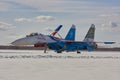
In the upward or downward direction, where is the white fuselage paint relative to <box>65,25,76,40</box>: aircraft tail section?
downward

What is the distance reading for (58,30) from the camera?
223ft

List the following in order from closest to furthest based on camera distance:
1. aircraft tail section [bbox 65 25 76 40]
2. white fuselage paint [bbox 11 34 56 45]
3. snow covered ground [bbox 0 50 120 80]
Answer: snow covered ground [bbox 0 50 120 80] < white fuselage paint [bbox 11 34 56 45] < aircraft tail section [bbox 65 25 76 40]

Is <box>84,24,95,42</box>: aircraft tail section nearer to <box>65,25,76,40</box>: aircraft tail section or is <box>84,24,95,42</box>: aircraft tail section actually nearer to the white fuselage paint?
<box>65,25,76,40</box>: aircraft tail section

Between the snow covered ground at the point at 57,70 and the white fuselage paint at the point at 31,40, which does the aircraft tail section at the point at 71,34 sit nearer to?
the white fuselage paint at the point at 31,40

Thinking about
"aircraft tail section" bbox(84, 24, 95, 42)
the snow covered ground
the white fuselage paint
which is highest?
"aircraft tail section" bbox(84, 24, 95, 42)

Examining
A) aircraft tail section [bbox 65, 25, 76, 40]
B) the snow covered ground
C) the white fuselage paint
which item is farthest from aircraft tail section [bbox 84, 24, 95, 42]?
the snow covered ground

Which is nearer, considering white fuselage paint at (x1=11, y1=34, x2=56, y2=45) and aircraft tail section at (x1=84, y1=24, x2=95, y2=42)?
white fuselage paint at (x1=11, y1=34, x2=56, y2=45)

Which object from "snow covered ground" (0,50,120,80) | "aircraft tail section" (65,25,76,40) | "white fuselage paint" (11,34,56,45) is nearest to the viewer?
"snow covered ground" (0,50,120,80)

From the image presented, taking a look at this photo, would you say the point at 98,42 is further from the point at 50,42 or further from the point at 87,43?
the point at 50,42

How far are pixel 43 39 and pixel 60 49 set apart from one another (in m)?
4.34

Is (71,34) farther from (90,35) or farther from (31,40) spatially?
(31,40)

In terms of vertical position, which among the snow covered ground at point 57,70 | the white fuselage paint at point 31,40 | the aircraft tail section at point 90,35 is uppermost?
the aircraft tail section at point 90,35

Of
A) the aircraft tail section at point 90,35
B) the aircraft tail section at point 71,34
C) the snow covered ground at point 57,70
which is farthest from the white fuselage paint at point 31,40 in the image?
the snow covered ground at point 57,70

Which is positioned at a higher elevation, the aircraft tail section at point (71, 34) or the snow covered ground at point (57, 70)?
the aircraft tail section at point (71, 34)
